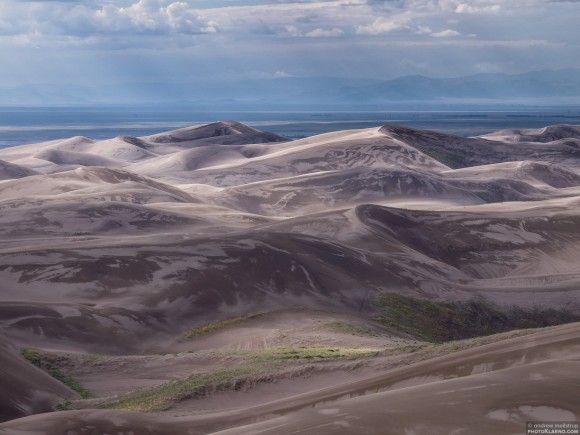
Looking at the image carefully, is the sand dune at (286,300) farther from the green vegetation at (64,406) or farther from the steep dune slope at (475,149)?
the steep dune slope at (475,149)

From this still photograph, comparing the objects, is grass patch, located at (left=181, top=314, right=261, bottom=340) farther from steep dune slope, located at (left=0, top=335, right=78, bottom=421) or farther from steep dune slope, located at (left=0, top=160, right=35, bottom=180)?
steep dune slope, located at (left=0, top=160, right=35, bottom=180)

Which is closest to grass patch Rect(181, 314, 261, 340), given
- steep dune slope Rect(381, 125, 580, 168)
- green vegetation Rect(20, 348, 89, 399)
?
green vegetation Rect(20, 348, 89, 399)

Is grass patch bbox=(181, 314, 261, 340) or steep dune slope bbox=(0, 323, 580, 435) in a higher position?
steep dune slope bbox=(0, 323, 580, 435)

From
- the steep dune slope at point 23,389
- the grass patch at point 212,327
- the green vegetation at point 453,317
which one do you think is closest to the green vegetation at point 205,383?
the steep dune slope at point 23,389

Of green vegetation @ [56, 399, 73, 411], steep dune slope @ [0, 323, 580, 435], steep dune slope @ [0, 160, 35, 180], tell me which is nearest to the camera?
steep dune slope @ [0, 323, 580, 435]

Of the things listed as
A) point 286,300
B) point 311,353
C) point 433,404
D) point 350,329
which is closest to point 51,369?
point 311,353

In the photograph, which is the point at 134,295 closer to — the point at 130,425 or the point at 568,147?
the point at 130,425
